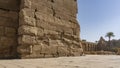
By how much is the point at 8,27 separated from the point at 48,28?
1.40 m

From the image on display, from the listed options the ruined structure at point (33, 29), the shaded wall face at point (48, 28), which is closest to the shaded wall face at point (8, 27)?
the ruined structure at point (33, 29)

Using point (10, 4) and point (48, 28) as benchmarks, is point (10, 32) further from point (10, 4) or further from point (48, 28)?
point (48, 28)

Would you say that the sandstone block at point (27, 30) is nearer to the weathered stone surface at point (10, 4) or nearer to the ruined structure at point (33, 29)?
the ruined structure at point (33, 29)

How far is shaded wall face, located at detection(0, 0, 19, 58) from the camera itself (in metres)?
5.23

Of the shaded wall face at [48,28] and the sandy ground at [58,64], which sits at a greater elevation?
the shaded wall face at [48,28]

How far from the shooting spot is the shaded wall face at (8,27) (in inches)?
206

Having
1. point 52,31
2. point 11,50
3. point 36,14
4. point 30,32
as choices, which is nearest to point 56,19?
point 52,31

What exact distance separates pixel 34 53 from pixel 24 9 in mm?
1472

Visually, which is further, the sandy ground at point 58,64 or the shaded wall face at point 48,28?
the shaded wall face at point 48,28

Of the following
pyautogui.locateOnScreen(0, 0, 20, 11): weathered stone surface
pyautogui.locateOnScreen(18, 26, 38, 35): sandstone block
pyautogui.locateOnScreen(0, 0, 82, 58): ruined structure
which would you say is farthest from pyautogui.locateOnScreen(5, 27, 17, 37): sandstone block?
pyautogui.locateOnScreen(0, 0, 20, 11): weathered stone surface

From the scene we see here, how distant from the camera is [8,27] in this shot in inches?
213

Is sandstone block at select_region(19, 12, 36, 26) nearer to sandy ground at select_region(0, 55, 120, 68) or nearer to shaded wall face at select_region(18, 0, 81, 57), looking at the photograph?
shaded wall face at select_region(18, 0, 81, 57)

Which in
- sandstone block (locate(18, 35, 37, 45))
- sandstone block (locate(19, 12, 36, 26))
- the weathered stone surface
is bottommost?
sandstone block (locate(18, 35, 37, 45))

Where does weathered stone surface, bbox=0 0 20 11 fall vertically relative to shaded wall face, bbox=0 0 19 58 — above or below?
above
